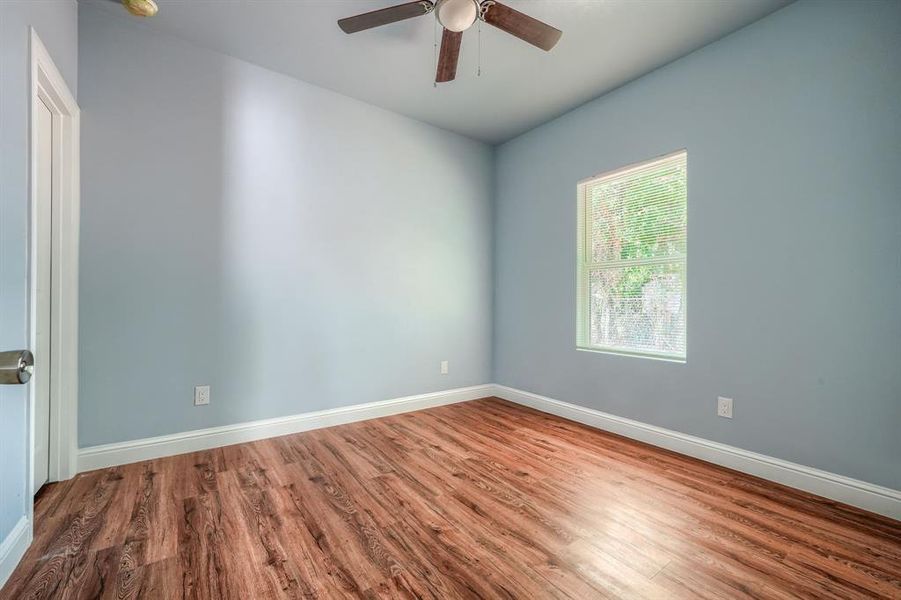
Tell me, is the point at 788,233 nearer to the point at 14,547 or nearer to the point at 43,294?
the point at 14,547

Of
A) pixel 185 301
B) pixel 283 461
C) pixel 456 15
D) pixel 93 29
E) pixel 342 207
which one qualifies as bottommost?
pixel 283 461

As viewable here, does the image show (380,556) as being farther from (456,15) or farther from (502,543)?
(456,15)

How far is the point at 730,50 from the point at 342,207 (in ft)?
9.69

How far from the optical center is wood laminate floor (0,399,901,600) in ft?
4.56

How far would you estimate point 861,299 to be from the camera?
77.8 inches

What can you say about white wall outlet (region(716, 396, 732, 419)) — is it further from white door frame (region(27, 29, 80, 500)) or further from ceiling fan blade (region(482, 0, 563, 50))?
white door frame (region(27, 29, 80, 500))

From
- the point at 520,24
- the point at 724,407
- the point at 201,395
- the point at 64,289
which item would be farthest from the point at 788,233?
the point at 64,289

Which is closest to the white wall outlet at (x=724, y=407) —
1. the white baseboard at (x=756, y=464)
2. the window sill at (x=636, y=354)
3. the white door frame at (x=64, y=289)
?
the white baseboard at (x=756, y=464)

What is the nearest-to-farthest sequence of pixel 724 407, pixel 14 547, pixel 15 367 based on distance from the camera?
1. pixel 15 367
2. pixel 14 547
3. pixel 724 407

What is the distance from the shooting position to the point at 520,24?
1980mm

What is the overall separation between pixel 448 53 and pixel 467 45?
0.47 m

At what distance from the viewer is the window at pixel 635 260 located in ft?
9.07

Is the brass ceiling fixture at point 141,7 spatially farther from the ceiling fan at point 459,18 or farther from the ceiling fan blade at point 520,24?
the ceiling fan blade at point 520,24

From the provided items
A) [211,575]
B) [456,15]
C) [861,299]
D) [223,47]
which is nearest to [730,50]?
[861,299]
